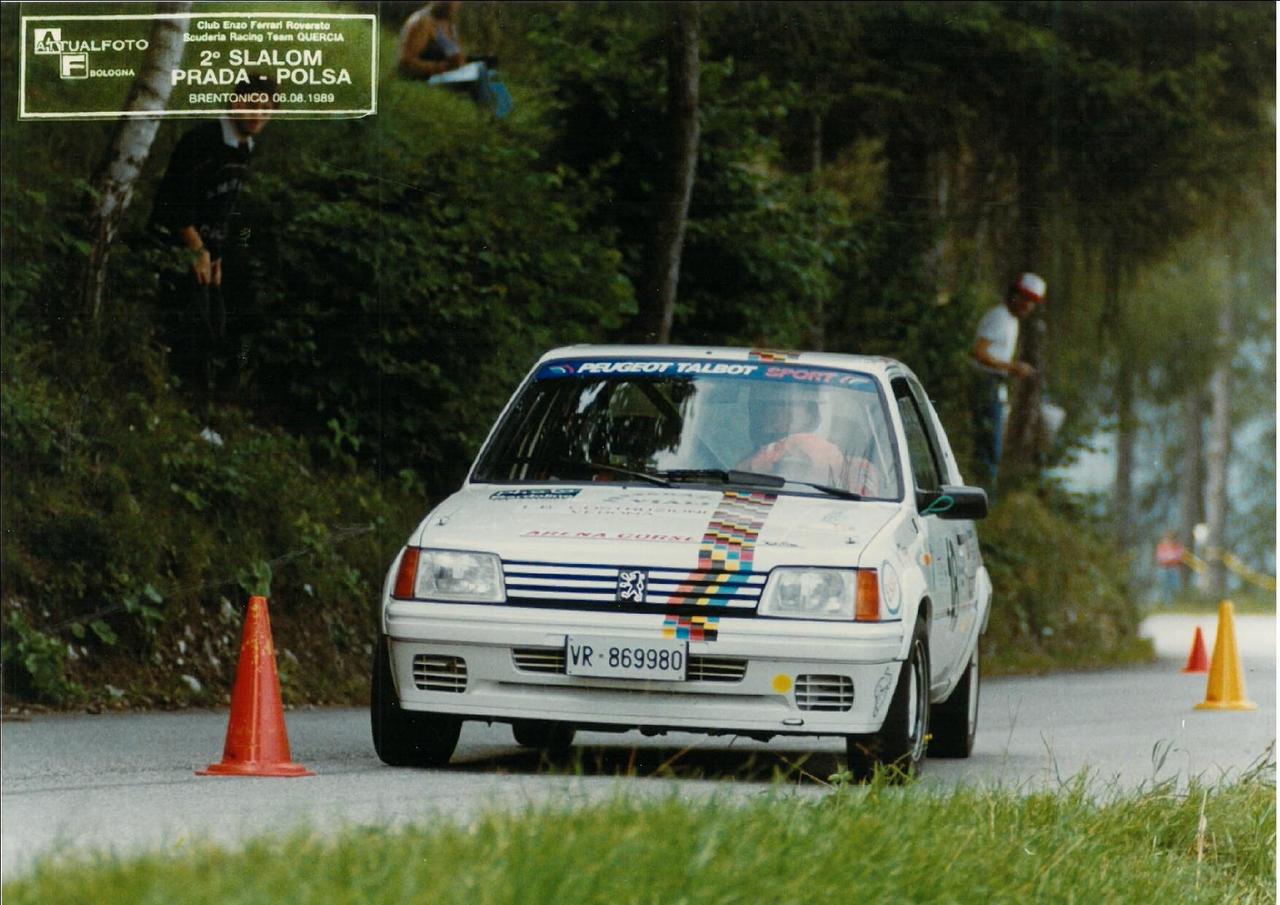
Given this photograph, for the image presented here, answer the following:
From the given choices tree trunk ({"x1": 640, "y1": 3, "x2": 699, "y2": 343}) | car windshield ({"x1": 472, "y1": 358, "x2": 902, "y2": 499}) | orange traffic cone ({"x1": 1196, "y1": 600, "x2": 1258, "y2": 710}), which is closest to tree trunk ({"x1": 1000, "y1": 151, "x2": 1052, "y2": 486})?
tree trunk ({"x1": 640, "y1": 3, "x2": 699, "y2": 343})

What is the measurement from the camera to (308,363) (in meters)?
11.8

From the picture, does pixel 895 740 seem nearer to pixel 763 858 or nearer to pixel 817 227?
pixel 763 858

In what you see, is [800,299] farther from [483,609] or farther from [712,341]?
[483,609]

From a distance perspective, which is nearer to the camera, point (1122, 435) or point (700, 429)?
point (700, 429)

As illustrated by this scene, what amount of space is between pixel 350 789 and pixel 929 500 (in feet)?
9.26

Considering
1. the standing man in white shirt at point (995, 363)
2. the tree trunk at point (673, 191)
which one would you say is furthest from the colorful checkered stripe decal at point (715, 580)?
the standing man in white shirt at point (995, 363)

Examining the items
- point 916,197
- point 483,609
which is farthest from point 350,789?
point 916,197

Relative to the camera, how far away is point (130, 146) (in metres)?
11.4

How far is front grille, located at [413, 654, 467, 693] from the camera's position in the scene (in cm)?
827

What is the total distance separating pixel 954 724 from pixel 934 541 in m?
1.32

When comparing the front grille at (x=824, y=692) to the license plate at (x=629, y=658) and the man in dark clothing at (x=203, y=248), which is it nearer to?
the license plate at (x=629, y=658)

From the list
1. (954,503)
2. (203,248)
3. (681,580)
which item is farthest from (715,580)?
(203,248)

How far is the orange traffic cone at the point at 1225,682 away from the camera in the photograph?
1223cm

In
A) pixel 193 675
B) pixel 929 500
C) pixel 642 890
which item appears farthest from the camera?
pixel 193 675
